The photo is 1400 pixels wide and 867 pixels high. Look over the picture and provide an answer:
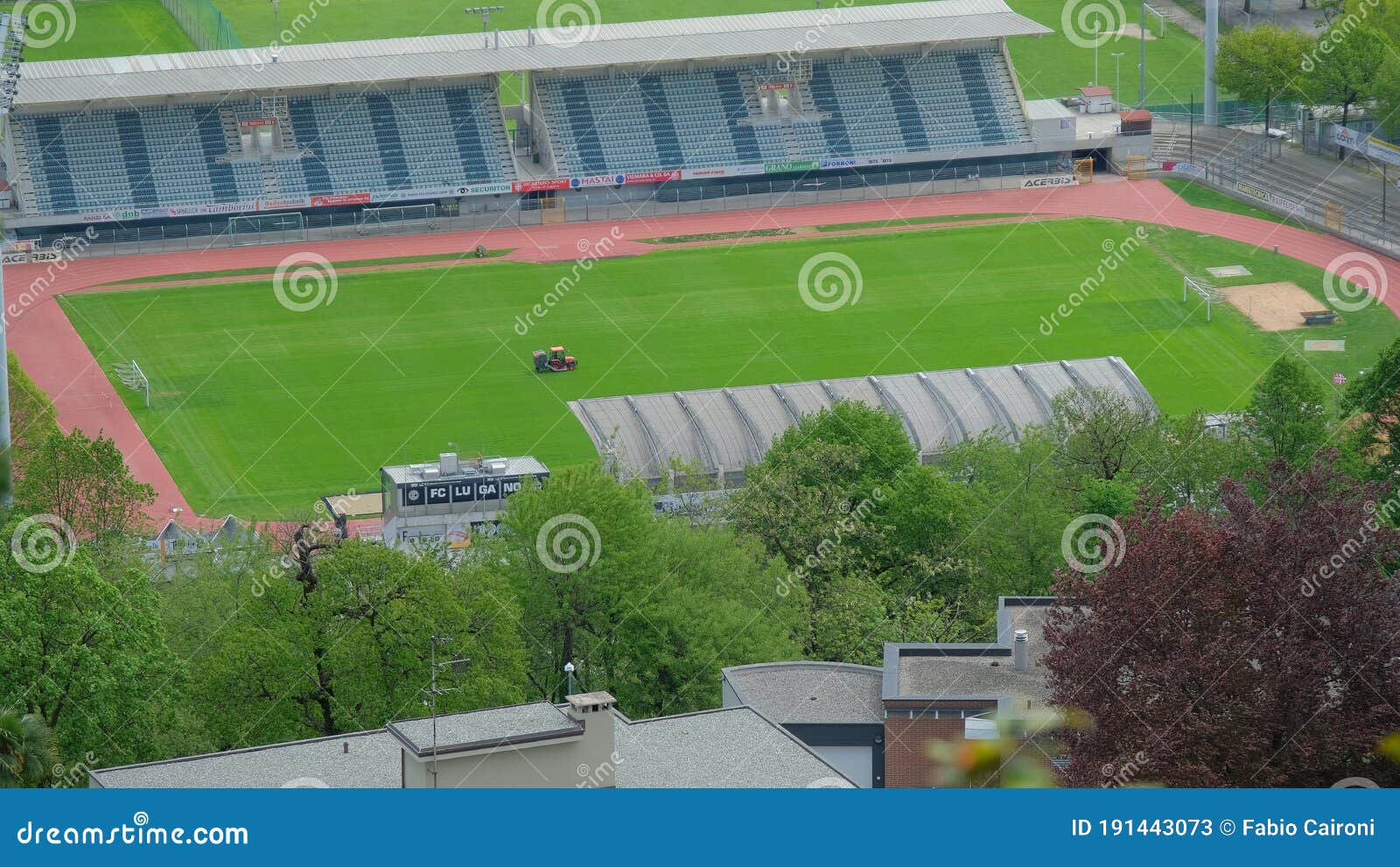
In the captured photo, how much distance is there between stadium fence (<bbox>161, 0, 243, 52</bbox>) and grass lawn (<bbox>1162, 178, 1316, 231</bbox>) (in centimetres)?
4980

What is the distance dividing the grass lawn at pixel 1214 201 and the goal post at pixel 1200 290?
9.13 meters

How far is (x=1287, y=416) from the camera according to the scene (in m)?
62.4

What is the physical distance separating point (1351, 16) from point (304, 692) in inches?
3056

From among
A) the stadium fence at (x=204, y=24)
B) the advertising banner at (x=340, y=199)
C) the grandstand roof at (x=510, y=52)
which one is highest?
the stadium fence at (x=204, y=24)

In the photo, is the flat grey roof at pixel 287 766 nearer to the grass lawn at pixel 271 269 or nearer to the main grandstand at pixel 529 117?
the grass lawn at pixel 271 269

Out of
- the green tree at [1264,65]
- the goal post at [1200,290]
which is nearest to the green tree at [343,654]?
the goal post at [1200,290]

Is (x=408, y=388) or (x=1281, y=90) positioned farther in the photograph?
(x=1281, y=90)

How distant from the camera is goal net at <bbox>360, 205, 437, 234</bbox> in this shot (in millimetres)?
102688

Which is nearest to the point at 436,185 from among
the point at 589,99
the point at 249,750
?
the point at 589,99

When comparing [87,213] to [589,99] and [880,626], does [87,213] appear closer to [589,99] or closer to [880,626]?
[589,99]

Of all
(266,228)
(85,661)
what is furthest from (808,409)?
(266,228)

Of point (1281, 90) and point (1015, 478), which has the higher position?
point (1281, 90)

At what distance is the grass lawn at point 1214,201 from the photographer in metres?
102

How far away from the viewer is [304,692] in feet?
152
